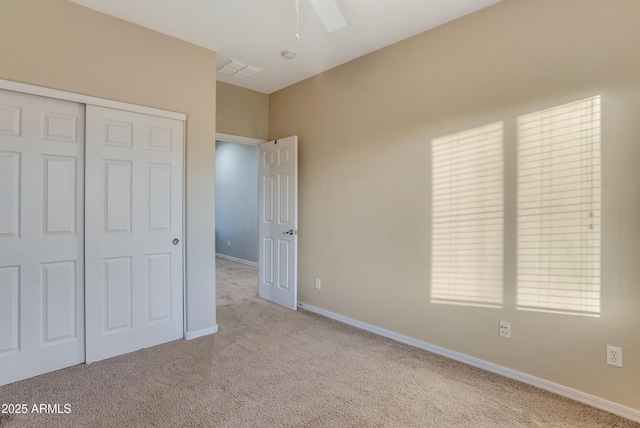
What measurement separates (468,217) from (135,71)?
2.98 m

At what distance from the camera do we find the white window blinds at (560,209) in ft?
6.66

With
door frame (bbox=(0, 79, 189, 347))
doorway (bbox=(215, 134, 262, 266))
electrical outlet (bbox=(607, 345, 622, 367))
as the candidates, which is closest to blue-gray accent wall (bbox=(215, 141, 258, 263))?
doorway (bbox=(215, 134, 262, 266))

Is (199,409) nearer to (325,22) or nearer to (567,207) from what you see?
(325,22)

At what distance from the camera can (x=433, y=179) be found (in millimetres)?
2773

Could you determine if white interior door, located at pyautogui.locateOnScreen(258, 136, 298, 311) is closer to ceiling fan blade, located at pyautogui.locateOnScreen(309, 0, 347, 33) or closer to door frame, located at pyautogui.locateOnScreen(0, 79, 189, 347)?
door frame, located at pyautogui.locateOnScreen(0, 79, 189, 347)

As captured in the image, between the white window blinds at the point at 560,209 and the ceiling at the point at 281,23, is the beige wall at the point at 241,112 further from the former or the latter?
the white window blinds at the point at 560,209

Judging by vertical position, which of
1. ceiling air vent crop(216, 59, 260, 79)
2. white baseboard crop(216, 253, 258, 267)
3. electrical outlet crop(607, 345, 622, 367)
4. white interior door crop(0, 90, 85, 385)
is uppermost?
ceiling air vent crop(216, 59, 260, 79)

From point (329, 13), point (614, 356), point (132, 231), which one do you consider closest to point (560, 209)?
point (614, 356)

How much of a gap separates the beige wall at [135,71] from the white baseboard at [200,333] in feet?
0.13

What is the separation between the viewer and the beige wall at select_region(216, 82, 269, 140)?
3.90 meters

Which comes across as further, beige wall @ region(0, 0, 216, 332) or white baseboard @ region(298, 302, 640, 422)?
beige wall @ region(0, 0, 216, 332)

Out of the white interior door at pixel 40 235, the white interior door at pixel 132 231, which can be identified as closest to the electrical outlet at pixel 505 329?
the white interior door at pixel 132 231

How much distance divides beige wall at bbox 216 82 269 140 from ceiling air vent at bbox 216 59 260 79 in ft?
1.03

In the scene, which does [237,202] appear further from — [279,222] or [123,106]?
[123,106]
